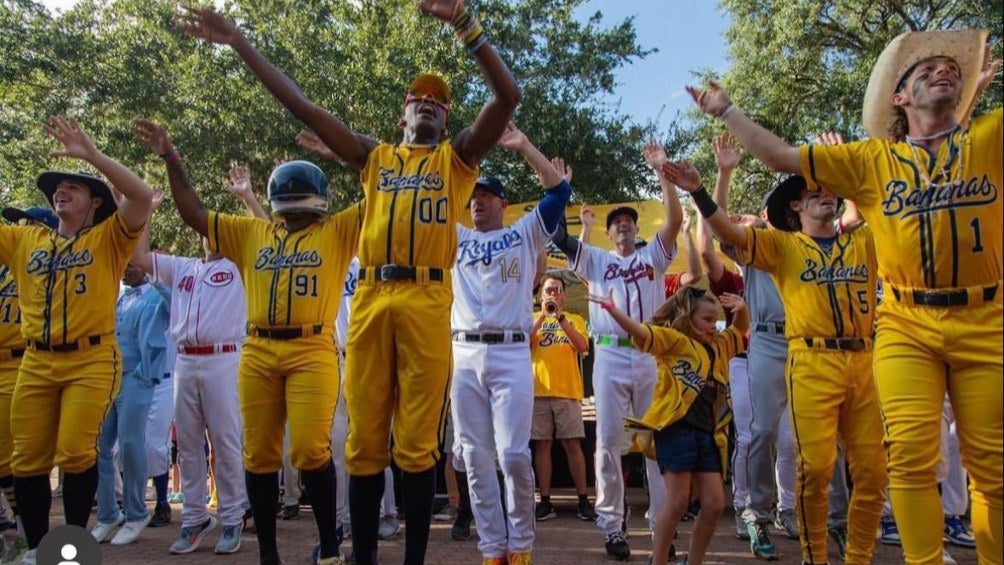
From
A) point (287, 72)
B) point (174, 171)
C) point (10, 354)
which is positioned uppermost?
point (287, 72)

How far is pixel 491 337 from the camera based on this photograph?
4.96 m

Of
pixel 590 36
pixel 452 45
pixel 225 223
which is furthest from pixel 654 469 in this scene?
pixel 590 36

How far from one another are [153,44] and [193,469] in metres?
20.3

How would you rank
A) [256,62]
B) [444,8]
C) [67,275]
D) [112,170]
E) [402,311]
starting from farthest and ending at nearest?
1. [67,275]
2. [112,170]
3. [256,62]
4. [402,311]
5. [444,8]

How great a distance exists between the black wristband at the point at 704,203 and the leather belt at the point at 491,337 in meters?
1.47

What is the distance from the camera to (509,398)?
4.83 meters

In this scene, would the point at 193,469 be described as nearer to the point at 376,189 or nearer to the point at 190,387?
the point at 190,387

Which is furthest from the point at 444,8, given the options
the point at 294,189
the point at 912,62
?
the point at 912,62

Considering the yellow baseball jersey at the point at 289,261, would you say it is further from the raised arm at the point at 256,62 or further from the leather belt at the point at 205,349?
the leather belt at the point at 205,349

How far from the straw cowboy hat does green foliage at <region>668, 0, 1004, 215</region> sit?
1640 cm

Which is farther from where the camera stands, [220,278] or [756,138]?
[220,278]

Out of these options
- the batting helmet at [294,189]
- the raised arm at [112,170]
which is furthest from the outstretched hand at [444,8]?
the raised arm at [112,170]

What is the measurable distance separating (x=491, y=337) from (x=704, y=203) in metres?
1.61

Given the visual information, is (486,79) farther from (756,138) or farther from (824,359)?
(824,359)
